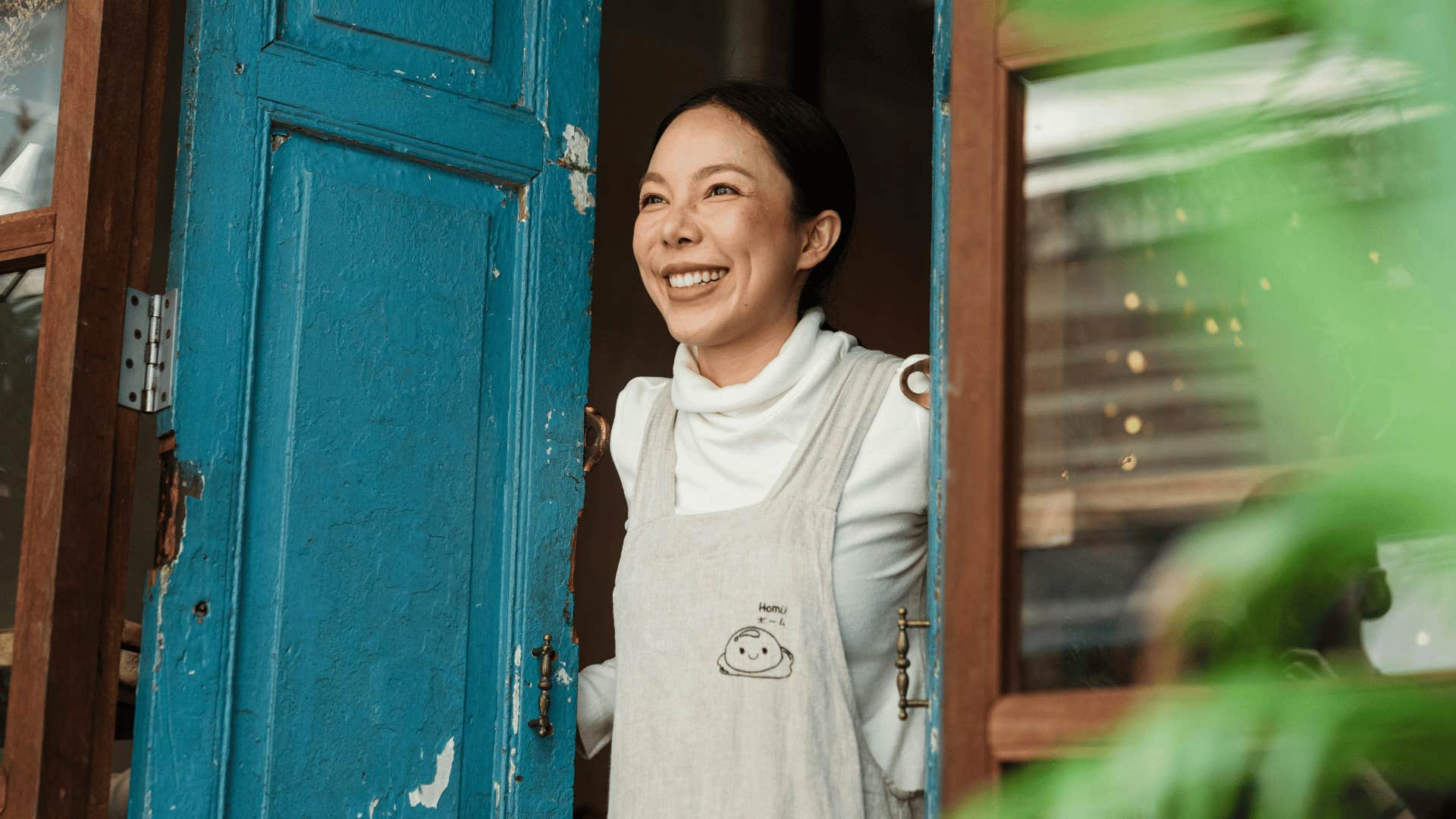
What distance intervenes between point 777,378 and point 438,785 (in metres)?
0.79

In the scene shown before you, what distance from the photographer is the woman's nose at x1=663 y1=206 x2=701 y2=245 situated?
2.13 meters

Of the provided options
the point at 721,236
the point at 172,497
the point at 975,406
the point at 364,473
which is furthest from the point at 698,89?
the point at 975,406

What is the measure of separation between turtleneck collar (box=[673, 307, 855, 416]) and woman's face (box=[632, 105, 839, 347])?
0.23 feet

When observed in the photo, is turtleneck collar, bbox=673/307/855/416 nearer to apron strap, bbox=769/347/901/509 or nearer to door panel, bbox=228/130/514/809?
apron strap, bbox=769/347/901/509

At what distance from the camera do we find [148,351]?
76.2 inches

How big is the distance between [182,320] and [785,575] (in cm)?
88

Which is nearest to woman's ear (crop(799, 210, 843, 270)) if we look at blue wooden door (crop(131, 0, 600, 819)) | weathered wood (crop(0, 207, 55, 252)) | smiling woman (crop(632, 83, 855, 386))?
smiling woman (crop(632, 83, 855, 386))

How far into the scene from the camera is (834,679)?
A: 1880 mm

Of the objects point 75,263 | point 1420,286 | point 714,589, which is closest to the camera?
point 1420,286

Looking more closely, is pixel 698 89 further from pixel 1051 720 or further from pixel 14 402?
pixel 1051 720

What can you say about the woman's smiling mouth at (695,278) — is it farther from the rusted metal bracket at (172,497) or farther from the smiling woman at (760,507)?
the rusted metal bracket at (172,497)

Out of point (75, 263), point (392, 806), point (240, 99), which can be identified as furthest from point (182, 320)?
point (392, 806)

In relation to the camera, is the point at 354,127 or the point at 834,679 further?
the point at 354,127

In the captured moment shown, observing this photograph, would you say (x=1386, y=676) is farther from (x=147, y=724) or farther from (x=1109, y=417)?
(x=147, y=724)
